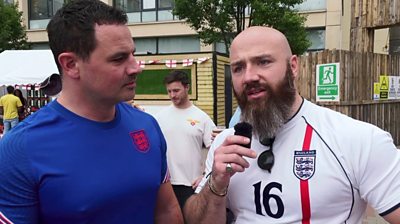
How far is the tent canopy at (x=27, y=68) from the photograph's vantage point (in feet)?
35.0

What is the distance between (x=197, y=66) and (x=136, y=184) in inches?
474

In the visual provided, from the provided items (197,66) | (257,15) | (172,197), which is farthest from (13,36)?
(172,197)

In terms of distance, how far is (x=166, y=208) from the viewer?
2.10 m

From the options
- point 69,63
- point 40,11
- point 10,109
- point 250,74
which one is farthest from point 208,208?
point 40,11

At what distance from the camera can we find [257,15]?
518 inches

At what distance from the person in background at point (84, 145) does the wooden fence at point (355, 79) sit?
7397 millimetres

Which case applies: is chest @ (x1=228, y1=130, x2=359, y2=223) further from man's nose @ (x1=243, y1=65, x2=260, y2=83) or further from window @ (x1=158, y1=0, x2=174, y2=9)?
window @ (x1=158, y1=0, x2=174, y2=9)

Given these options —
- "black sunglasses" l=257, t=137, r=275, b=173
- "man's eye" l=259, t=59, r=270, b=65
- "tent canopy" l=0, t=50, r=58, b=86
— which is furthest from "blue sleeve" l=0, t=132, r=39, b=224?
"tent canopy" l=0, t=50, r=58, b=86

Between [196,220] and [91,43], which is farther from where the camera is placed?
[196,220]

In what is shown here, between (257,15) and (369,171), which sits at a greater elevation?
(257,15)

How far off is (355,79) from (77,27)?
8.71m

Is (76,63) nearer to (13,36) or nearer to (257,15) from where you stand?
(257,15)

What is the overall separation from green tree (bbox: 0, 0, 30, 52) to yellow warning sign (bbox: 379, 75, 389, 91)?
17.4 meters

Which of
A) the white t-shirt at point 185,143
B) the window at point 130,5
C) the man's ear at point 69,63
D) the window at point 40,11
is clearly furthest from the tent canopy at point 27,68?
the window at point 40,11
